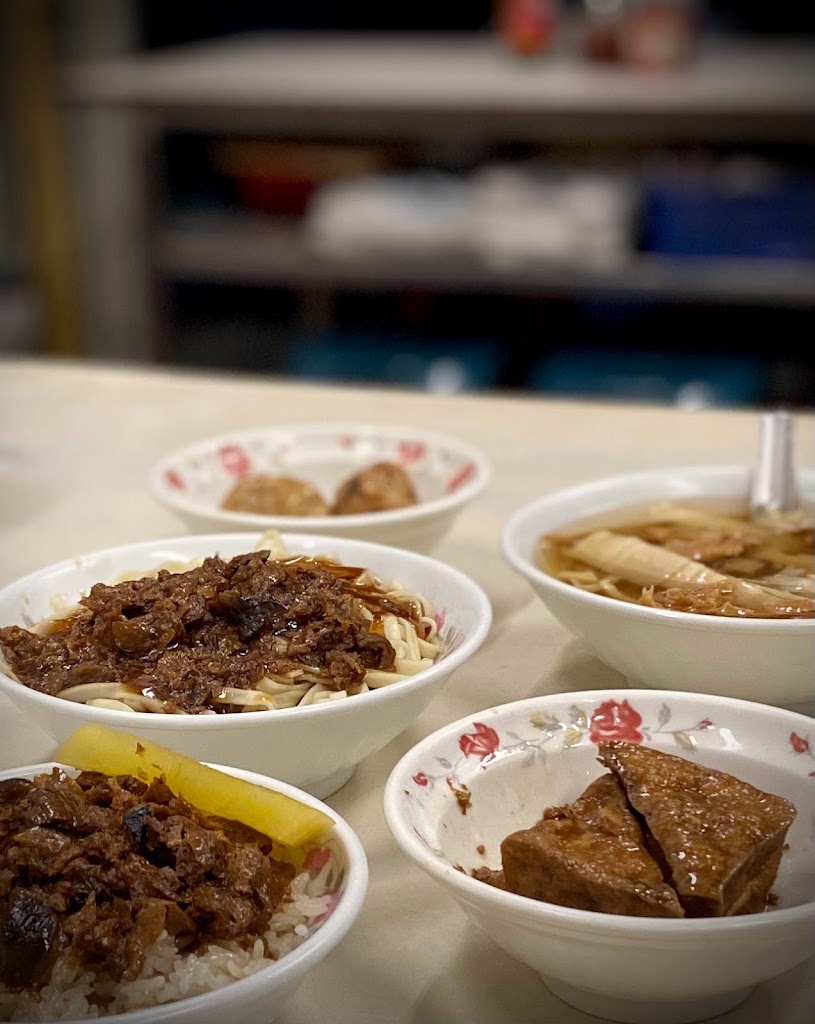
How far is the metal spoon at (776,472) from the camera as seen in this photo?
1.72m

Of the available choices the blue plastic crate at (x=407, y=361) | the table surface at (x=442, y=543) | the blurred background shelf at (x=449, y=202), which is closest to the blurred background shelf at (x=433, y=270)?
the blurred background shelf at (x=449, y=202)

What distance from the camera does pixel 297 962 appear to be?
86 cm

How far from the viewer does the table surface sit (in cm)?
100

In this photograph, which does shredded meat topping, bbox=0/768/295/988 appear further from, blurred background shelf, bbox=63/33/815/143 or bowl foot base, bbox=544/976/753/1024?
blurred background shelf, bbox=63/33/815/143

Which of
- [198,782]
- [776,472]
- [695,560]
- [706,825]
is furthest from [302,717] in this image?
[776,472]

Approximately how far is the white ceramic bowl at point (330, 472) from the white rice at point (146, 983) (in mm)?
712

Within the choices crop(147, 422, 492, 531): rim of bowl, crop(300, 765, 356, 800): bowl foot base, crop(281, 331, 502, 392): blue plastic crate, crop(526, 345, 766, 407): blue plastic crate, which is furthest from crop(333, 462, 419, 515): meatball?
crop(281, 331, 502, 392): blue plastic crate

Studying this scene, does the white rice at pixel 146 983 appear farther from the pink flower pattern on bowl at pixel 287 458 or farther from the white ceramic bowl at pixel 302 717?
the pink flower pattern on bowl at pixel 287 458

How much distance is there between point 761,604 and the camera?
4.52 feet

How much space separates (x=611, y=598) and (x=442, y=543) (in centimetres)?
46

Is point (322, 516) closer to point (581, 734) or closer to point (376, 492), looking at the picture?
point (376, 492)

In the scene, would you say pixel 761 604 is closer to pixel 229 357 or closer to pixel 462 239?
pixel 462 239

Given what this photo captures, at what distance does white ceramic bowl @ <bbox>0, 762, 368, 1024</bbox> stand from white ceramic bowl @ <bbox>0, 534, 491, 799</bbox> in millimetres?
106

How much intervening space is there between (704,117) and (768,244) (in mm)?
407
